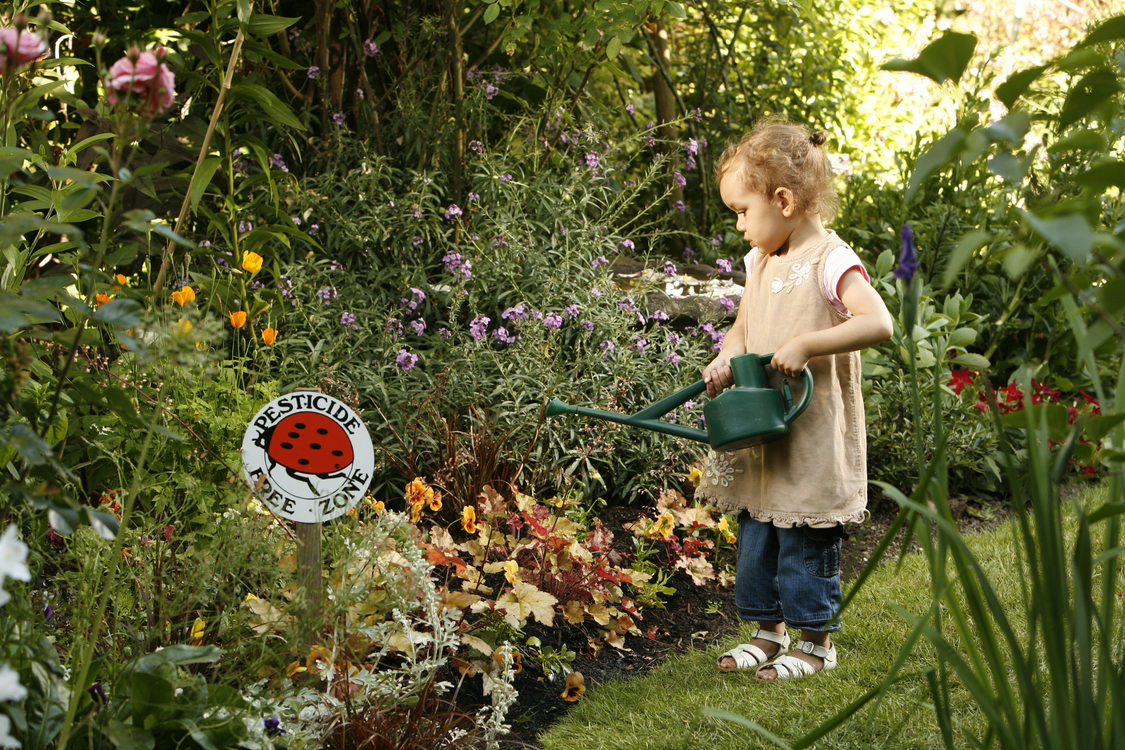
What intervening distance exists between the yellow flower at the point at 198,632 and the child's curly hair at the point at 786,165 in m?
1.55

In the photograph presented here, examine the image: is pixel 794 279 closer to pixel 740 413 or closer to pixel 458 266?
pixel 740 413

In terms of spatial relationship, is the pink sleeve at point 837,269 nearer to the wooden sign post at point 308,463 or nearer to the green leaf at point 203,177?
the wooden sign post at point 308,463

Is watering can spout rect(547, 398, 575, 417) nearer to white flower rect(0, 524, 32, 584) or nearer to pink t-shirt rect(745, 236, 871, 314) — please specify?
pink t-shirt rect(745, 236, 871, 314)

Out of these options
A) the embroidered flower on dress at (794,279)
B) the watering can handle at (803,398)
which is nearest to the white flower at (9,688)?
the watering can handle at (803,398)

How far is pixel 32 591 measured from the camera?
1.78 meters

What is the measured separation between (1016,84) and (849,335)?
1353 mm

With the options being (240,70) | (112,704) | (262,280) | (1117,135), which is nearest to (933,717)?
(1117,135)

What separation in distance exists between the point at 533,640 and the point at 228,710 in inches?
34.5

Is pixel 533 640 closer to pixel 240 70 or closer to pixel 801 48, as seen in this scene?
pixel 240 70

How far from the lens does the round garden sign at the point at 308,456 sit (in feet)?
5.92

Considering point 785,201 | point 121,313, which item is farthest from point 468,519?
point 121,313

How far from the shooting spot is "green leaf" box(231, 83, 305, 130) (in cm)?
252

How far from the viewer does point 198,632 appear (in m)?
1.75

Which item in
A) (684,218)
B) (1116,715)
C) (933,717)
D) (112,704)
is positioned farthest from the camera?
(684,218)
